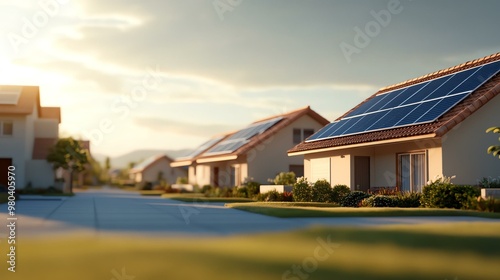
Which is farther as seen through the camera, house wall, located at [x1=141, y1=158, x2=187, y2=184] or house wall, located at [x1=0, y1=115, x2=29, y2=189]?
house wall, located at [x1=141, y1=158, x2=187, y2=184]

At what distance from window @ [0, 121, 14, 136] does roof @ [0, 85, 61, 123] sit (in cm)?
118

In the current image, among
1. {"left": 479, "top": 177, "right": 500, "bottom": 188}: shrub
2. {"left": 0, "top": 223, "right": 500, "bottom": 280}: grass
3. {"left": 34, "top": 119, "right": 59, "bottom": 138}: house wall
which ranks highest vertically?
{"left": 34, "top": 119, "right": 59, "bottom": 138}: house wall

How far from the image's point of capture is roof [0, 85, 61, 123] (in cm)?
4312

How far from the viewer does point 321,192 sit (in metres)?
28.3

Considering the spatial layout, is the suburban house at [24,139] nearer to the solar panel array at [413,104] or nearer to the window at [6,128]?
the window at [6,128]

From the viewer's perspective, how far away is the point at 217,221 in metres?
17.1

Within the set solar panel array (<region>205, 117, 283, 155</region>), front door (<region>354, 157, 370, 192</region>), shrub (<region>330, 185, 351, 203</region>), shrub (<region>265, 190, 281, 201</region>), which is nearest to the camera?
shrub (<region>330, 185, 351, 203</region>)

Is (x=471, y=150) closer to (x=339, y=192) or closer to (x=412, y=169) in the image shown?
(x=412, y=169)

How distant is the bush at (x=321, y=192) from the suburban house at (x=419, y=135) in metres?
1.33

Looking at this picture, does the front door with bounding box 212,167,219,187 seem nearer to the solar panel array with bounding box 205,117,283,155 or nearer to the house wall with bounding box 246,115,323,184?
the solar panel array with bounding box 205,117,283,155

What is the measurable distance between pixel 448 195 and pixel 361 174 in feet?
25.4

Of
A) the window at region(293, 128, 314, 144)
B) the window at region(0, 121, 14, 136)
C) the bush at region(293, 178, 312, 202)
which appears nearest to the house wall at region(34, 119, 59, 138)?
the window at region(0, 121, 14, 136)

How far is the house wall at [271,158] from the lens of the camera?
41.0 metres

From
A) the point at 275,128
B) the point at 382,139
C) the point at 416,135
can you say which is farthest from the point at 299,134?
the point at 416,135
